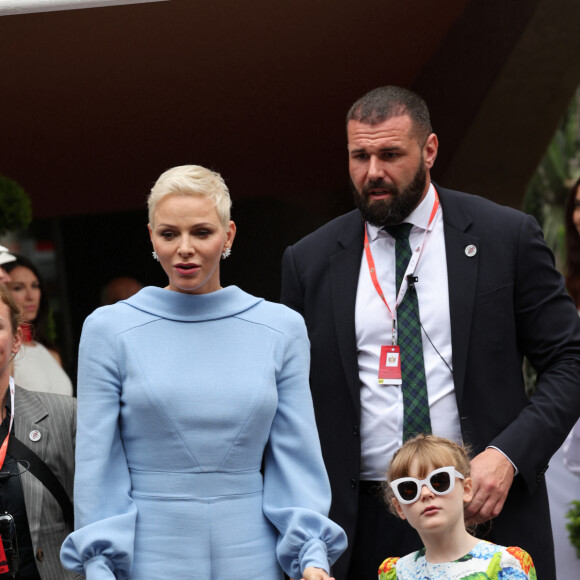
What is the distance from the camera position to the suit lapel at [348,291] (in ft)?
10.4

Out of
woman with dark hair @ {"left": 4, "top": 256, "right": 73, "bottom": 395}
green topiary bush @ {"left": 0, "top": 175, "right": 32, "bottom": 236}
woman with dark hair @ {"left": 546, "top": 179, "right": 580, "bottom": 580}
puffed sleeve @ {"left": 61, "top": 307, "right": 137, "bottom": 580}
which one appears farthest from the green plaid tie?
green topiary bush @ {"left": 0, "top": 175, "right": 32, "bottom": 236}

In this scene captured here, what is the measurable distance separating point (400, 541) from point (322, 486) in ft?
2.03

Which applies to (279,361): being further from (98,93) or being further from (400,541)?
(98,93)

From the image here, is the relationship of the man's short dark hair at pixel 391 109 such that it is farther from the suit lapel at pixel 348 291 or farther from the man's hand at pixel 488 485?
the man's hand at pixel 488 485

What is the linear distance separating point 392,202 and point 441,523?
97 centimetres

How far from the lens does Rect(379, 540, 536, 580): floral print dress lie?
8.78ft

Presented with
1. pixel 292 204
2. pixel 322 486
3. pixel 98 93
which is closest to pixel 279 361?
pixel 322 486

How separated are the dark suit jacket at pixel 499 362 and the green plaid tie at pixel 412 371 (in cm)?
10

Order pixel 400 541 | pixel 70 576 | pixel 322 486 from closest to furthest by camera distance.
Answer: pixel 322 486 < pixel 70 576 < pixel 400 541

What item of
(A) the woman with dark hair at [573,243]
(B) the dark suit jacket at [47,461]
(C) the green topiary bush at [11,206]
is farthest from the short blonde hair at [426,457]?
(C) the green topiary bush at [11,206]

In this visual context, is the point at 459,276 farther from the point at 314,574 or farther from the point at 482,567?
the point at 314,574

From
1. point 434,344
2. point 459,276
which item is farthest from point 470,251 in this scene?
point 434,344

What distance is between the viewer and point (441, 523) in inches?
106

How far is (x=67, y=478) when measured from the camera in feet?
9.61
